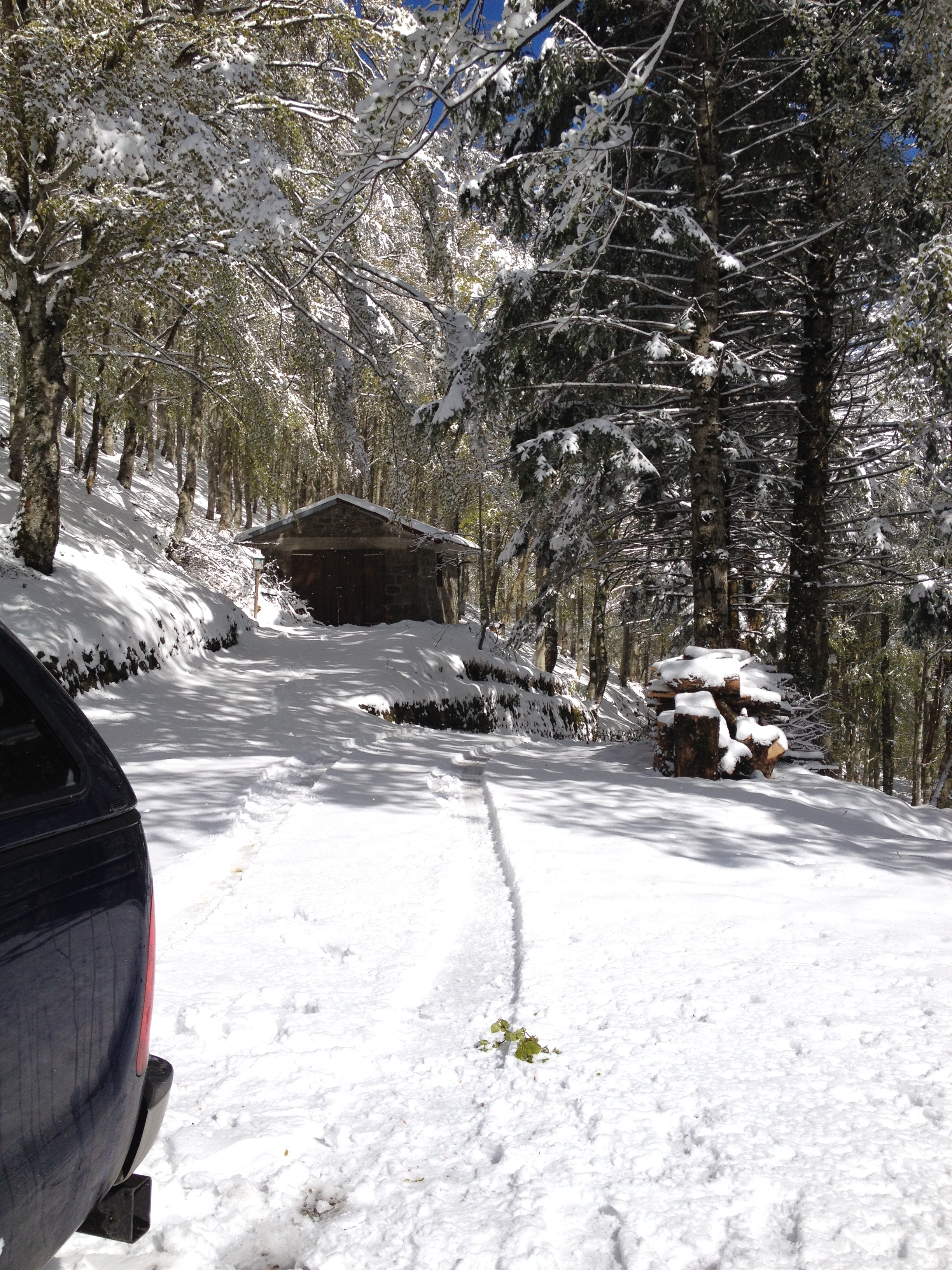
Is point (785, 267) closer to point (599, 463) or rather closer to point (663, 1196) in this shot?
point (599, 463)

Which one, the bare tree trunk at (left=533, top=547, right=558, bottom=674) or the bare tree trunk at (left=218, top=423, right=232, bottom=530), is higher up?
the bare tree trunk at (left=218, top=423, right=232, bottom=530)

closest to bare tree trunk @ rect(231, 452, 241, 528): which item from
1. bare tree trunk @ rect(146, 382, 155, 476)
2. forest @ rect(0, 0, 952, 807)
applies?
bare tree trunk @ rect(146, 382, 155, 476)

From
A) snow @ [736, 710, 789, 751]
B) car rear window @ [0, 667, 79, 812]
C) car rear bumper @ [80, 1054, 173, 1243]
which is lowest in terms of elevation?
car rear bumper @ [80, 1054, 173, 1243]

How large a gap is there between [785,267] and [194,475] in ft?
46.8

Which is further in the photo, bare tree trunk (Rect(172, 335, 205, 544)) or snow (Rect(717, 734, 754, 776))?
bare tree trunk (Rect(172, 335, 205, 544))

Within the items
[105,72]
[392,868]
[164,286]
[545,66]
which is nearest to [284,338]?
[164,286]

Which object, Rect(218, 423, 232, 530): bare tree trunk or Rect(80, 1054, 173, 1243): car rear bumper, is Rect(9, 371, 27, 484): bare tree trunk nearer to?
Rect(218, 423, 232, 530): bare tree trunk

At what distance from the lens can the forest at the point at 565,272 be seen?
297 inches

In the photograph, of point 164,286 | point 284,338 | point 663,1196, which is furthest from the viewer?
point 284,338

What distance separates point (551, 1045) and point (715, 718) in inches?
212

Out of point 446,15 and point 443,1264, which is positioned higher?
point 446,15

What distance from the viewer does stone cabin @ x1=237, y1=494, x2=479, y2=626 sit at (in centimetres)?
2539

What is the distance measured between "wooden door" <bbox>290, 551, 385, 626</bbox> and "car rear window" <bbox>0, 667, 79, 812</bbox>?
24.2 m

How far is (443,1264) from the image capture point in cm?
177
